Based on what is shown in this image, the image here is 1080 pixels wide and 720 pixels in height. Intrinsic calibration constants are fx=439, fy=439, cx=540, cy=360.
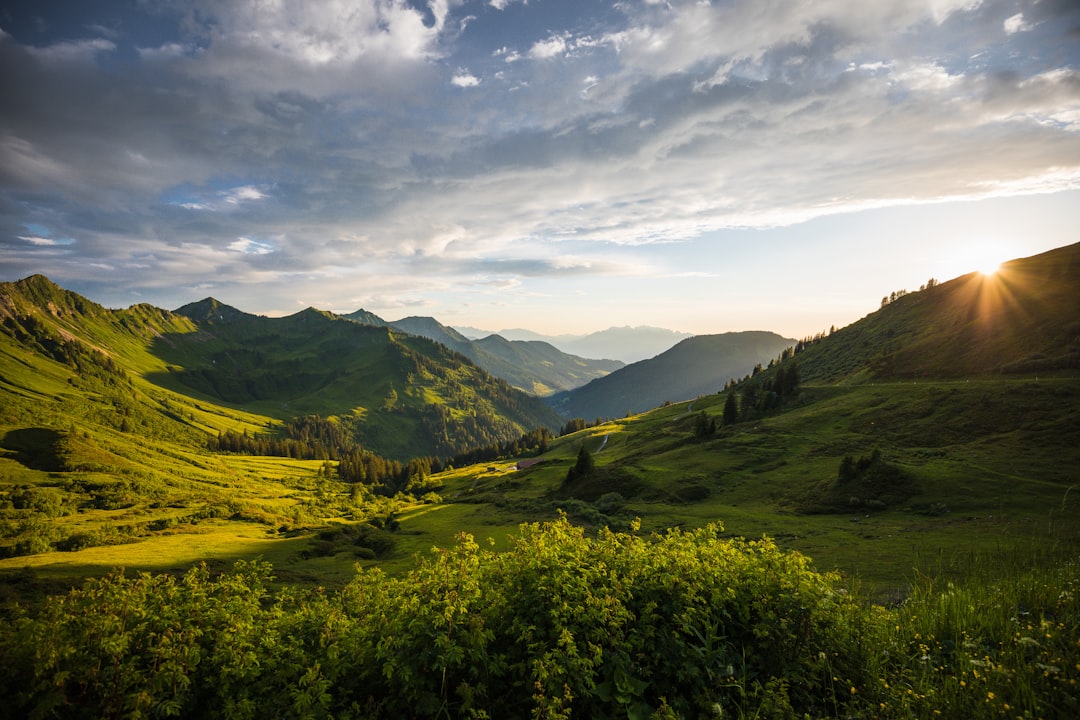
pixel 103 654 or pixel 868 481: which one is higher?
pixel 103 654

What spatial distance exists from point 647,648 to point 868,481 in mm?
54191

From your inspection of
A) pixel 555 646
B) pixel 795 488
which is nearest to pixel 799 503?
pixel 795 488

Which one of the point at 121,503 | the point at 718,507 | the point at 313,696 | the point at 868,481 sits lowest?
the point at 121,503

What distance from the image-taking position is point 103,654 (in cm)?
649

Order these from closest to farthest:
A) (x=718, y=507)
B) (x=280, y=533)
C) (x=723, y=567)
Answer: (x=723, y=567), (x=718, y=507), (x=280, y=533)

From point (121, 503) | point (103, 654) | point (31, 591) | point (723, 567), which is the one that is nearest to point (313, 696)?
point (103, 654)

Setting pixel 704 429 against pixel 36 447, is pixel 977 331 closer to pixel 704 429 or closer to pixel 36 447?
pixel 704 429

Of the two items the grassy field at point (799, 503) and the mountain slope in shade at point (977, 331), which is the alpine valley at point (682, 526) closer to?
the grassy field at point (799, 503)

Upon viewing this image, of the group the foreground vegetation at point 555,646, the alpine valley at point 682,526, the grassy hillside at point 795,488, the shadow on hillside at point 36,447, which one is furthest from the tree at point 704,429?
the shadow on hillside at point 36,447

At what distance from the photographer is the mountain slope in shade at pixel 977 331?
98.1 meters

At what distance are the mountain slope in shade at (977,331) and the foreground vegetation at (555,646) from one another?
4753 inches

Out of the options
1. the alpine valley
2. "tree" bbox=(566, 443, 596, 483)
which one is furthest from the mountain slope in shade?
"tree" bbox=(566, 443, 596, 483)

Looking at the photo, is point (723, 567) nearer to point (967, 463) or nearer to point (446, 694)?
point (446, 694)

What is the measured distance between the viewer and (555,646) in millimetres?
7457
